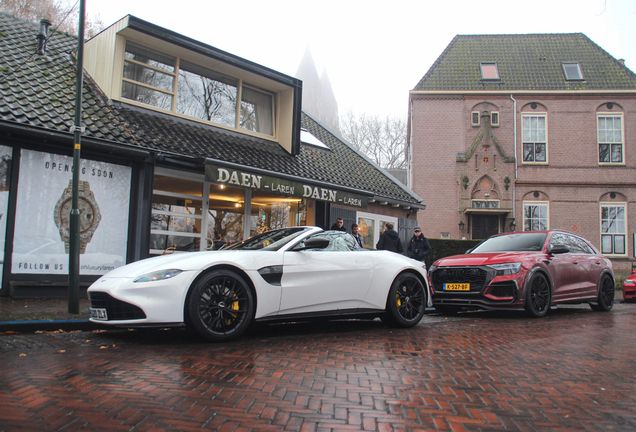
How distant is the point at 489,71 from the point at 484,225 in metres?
8.65

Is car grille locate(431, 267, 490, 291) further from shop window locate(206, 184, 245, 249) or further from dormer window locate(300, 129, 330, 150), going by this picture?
dormer window locate(300, 129, 330, 150)

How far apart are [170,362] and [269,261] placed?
1704 mm

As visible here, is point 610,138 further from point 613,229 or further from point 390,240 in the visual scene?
point 390,240

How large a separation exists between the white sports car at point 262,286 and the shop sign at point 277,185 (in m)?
3.98

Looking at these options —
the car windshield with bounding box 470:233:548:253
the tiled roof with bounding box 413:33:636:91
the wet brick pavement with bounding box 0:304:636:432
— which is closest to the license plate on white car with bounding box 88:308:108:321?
the wet brick pavement with bounding box 0:304:636:432

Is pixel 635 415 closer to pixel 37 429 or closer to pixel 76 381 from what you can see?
pixel 37 429

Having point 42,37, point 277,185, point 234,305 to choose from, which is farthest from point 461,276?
point 42,37

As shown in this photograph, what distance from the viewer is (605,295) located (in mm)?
9797

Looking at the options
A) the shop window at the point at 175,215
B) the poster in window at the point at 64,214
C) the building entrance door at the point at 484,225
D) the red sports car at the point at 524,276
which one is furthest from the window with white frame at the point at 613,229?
the poster in window at the point at 64,214

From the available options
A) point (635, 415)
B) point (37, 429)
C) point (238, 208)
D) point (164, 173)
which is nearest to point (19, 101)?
point (164, 173)

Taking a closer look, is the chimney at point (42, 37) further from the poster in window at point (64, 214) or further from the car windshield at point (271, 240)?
the car windshield at point (271, 240)

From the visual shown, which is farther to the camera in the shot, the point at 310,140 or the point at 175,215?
the point at 310,140

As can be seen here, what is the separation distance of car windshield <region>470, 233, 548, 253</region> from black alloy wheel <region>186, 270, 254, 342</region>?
5.63m

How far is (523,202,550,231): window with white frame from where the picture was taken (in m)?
24.0
